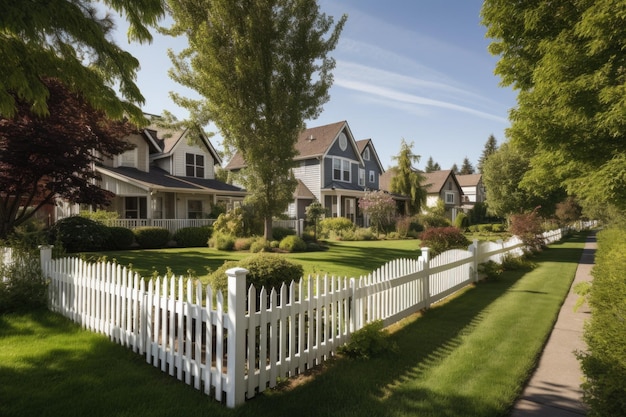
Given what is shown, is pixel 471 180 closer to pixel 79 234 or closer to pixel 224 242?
pixel 224 242

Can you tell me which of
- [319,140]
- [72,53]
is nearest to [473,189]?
[319,140]

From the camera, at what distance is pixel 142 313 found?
4496 millimetres

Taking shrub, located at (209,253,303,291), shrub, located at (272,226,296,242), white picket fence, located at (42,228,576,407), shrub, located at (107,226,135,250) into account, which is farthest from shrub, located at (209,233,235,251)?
shrub, located at (209,253,303,291)

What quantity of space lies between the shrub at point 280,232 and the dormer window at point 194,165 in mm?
9350

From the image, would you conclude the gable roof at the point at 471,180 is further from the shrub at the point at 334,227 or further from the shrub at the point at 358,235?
the shrub at the point at 358,235

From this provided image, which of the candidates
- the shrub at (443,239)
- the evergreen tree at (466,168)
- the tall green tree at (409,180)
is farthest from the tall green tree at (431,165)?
the shrub at (443,239)

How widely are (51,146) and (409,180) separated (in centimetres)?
3247

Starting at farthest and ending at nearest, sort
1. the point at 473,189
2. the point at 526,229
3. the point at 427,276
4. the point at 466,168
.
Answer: the point at 466,168
the point at 473,189
the point at 526,229
the point at 427,276

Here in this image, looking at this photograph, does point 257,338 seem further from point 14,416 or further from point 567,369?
point 567,369

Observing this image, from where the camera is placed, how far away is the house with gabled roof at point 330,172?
102 ft

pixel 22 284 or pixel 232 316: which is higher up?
pixel 232 316

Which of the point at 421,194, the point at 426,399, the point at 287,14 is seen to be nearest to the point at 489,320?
the point at 426,399

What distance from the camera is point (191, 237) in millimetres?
18719

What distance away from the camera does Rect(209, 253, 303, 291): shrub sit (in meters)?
5.29
